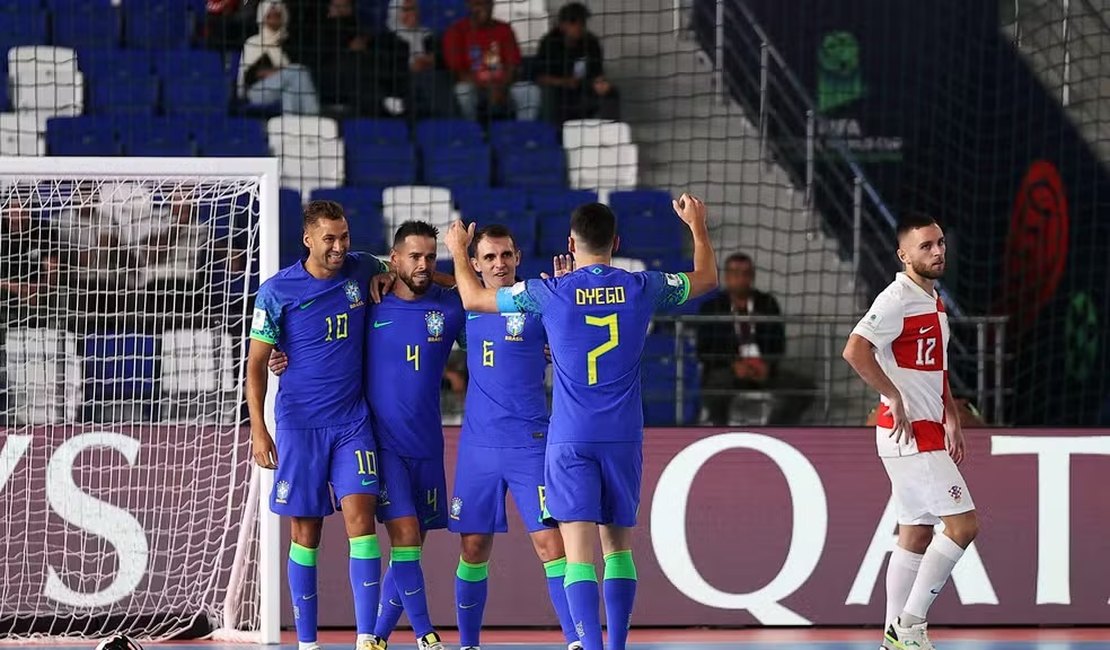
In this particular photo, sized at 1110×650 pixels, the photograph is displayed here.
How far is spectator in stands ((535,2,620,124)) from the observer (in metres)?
11.3

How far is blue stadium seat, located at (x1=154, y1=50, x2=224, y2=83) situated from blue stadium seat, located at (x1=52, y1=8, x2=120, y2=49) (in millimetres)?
501

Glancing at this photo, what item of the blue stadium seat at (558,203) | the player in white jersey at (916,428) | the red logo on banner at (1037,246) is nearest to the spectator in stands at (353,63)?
the blue stadium seat at (558,203)

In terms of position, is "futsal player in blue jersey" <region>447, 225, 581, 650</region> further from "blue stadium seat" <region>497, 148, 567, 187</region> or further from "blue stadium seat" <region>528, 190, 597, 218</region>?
"blue stadium seat" <region>497, 148, 567, 187</region>

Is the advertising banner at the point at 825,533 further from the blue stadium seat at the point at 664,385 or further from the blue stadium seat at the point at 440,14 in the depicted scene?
the blue stadium seat at the point at 440,14

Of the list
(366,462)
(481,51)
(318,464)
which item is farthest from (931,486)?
(481,51)

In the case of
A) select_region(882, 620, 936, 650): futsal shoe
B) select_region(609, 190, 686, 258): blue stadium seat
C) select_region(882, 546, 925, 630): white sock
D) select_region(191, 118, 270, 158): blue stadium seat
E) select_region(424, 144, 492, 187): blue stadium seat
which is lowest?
select_region(882, 620, 936, 650): futsal shoe

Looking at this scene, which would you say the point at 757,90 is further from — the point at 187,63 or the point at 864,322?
the point at 864,322

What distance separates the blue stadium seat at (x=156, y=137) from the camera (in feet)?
35.5

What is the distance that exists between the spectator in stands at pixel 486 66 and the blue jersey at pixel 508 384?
16.5ft

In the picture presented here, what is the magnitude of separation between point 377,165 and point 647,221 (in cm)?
189

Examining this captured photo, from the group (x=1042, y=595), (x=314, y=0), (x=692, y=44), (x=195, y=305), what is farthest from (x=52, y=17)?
(x=1042, y=595)

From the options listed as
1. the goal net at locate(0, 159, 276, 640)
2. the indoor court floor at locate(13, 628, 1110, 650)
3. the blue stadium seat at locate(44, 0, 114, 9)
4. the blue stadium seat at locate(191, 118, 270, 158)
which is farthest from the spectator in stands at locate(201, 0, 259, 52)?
the indoor court floor at locate(13, 628, 1110, 650)

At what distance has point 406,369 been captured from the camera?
658 cm

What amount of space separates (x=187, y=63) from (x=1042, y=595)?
6736 mm
